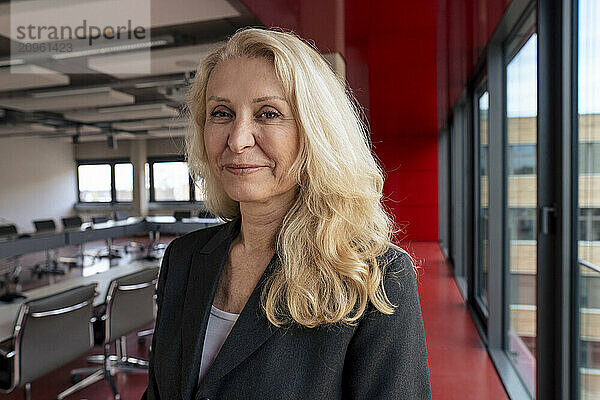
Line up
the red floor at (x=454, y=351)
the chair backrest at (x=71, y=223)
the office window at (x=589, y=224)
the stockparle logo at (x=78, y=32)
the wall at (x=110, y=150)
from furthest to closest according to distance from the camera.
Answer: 1. the wall at (x=110, y=150)
2. the chair backrest at (x=71, y=223)
3. the stockparle logo at (x=78, y=32)
4. the red floor at (x=454, y=351)
5. the office window at (x=589, y=224)

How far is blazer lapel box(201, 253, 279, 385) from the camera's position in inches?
40.3

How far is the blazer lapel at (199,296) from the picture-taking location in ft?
3.58

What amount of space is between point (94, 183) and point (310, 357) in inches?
671

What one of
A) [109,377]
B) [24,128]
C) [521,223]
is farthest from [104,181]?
[521,223]

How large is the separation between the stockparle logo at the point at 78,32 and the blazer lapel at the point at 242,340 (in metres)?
4.59

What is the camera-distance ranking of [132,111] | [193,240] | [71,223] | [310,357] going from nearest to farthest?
[310,357] → [193,240] → [71,223] → [132,111]

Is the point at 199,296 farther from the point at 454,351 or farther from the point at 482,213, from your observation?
the point at 482,213

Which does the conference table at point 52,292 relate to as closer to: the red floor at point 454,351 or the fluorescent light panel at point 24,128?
the red floor at point 454,351

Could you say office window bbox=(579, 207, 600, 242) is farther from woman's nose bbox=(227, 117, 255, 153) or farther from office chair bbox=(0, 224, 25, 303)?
office chair bbox=(0, 224, 25, 303)

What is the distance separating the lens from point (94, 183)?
16.5 meters

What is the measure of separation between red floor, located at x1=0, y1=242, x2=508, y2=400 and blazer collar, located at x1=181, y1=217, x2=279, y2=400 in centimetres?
141

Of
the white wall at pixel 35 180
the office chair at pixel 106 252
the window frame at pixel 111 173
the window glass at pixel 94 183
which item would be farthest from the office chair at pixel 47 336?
the window glass at pixel 94 183

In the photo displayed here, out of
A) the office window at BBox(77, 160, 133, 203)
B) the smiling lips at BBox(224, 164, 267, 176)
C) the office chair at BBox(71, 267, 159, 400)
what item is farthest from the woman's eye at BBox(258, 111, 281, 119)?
the office window at BBox(77, 160, 133, 203)

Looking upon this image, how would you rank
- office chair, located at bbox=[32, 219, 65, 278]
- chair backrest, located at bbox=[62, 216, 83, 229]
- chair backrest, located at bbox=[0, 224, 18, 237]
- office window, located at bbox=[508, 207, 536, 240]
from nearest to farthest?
office window, located at bbox=[508, 207, 536, 240] → chair backrest, located at bbox=[0, 224, 18, 237] → office chair, located at bbox=[32, 219, 65, 278] → chair backrest, located at bbox=[62, 216, 83, 229]
